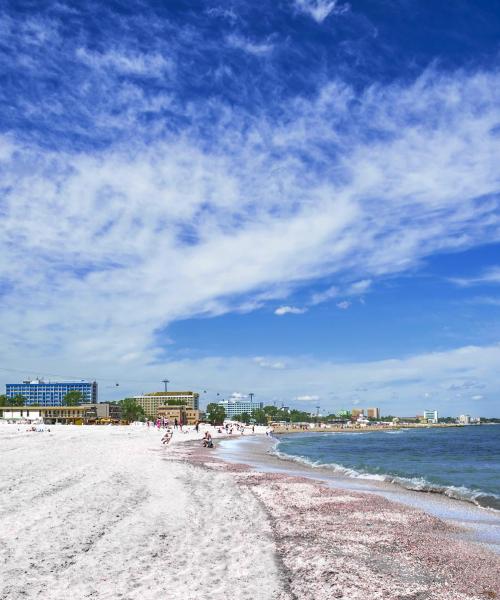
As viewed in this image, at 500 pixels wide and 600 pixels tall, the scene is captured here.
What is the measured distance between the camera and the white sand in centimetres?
972

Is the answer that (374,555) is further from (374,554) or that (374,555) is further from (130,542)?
(130,542)

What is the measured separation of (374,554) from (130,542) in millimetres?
6085

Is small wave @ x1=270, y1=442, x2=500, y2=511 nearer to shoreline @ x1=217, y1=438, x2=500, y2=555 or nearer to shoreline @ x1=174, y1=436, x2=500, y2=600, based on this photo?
shoreline @ x1=217, y1=438, x2=500, y2=555

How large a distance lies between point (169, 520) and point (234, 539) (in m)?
2.87

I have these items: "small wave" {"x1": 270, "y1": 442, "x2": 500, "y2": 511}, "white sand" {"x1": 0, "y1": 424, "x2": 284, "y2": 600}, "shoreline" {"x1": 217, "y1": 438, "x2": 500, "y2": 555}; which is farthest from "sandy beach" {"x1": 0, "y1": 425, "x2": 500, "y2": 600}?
"small wave" {"x1": 270, "y1": 442, "x2": 500, "y2": 511}

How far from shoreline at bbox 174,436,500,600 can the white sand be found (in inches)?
28.3

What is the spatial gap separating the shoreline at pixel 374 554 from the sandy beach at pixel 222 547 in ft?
0.12

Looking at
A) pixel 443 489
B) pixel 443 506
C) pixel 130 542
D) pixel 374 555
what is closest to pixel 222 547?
pixel 130 542

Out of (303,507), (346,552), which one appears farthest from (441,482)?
(346,552)

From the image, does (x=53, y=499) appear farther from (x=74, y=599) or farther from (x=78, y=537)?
(x=74, y=599)

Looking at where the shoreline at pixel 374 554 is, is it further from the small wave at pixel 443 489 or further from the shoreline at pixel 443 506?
the small wave at pixel 443 489

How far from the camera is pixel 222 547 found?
12.9 meters

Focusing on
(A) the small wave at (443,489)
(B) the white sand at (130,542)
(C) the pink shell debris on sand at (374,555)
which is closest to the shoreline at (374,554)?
(C) the pink shell debris on sand at (374,555)

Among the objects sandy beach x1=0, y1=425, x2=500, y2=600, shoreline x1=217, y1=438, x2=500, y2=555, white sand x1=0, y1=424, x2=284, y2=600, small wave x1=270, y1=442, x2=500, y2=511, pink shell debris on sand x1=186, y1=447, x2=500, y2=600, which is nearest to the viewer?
white sand x1=0, y1=424, x2=284, y2=600
